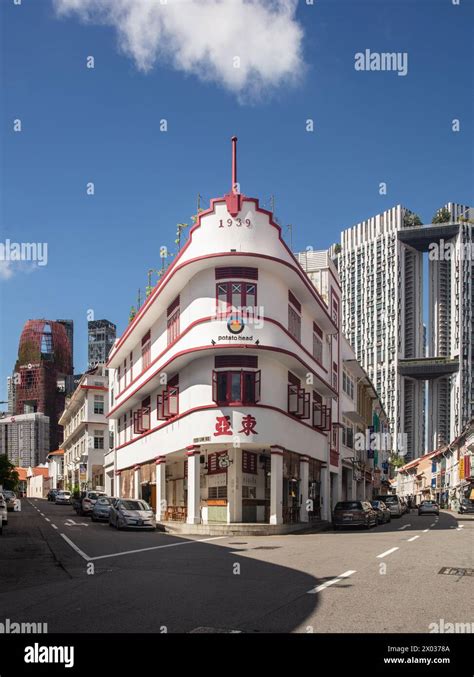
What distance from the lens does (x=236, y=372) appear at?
3338 centimetres

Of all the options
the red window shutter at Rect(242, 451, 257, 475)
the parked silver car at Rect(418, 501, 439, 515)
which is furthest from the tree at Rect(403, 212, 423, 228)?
the red window shutter at Rect(242, 451, 257, 475)

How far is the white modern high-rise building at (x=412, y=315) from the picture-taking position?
545ft

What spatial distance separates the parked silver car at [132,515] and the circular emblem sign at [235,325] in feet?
30.0

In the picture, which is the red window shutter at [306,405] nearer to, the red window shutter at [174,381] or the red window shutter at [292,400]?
the red window shutter at [292,400]

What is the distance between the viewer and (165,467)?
42.8m

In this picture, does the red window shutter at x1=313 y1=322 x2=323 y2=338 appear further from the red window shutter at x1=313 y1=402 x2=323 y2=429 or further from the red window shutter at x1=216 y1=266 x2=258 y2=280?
the red window shutter at x1=216 y1=266 x2=258 y2=280

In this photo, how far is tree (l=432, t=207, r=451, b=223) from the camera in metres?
170

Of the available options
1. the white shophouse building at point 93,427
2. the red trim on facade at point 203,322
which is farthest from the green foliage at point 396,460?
the red trim on facade at point 203,322

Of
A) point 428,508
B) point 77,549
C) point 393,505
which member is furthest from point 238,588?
point 428,508

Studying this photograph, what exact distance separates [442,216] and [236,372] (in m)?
148

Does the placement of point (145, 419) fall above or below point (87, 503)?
above

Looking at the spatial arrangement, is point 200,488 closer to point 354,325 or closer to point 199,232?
point 199,232

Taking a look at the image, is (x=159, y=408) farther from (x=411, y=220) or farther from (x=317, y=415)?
(x=411, y=220)
